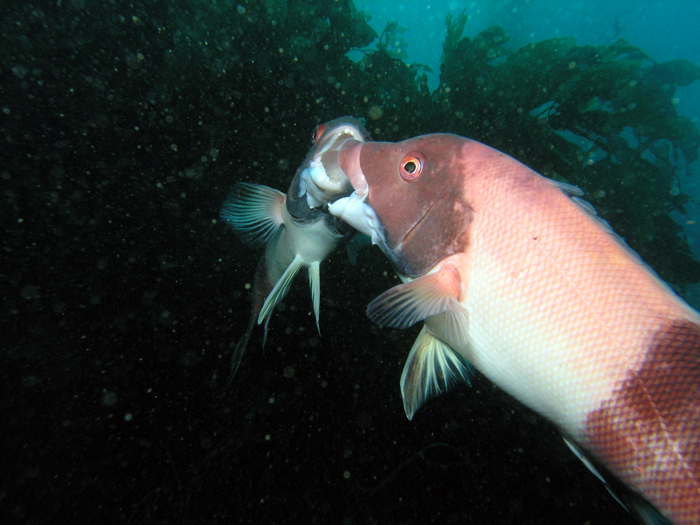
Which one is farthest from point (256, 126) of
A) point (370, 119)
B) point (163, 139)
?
point (370, 119)

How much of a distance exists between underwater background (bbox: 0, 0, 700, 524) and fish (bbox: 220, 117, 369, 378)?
914mm

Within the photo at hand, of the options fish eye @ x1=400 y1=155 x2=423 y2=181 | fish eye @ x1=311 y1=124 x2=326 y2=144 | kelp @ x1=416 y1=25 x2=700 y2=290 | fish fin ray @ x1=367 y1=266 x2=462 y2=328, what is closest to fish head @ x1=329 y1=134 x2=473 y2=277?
fish eye @ x1=400 y1=155 x2=423 y2=181

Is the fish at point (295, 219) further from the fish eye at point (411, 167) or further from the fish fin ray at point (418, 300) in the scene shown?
the fish fin ray at point (418, 300)

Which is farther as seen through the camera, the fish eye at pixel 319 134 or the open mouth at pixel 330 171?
the fish eye at pixel 319 134

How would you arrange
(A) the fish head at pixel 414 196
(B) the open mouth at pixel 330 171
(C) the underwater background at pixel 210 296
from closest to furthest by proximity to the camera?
(A) the fish head at pixel 414 196 → (B) the open mouth at pixel 330 171 → (C) the underwater background at pixel 210 296

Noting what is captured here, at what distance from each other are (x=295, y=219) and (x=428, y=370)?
195 centimetres

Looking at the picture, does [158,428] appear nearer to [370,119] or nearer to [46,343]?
[46,343]

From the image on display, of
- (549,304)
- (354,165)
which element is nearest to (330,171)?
(354,165)

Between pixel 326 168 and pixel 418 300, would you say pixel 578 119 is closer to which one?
pixel 326 168

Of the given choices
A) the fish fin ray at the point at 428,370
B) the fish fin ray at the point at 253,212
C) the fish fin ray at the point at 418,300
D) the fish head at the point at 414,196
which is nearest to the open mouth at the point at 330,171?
the fish head at the point at 414,196

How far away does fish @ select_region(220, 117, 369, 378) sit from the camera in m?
2.51

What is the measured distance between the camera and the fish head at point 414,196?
182 centimetres

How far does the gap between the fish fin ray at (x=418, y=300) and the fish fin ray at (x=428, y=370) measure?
2.19ft

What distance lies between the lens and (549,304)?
149 centimetres
